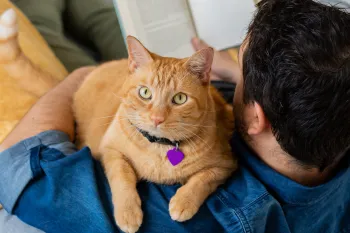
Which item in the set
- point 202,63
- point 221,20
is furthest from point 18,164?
point 221,20

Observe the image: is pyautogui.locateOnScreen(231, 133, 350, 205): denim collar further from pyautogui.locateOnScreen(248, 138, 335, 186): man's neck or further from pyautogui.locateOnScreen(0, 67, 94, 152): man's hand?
pyautogui.locateOnScreen(0, 67, 94, 152): man's hand

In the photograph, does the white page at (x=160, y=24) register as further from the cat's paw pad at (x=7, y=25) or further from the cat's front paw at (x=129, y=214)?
the cat's front paw at (x=129, y=214)

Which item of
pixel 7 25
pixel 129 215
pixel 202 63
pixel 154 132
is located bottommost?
pixel 129 215

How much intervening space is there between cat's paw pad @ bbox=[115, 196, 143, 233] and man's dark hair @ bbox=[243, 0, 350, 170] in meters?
0.38

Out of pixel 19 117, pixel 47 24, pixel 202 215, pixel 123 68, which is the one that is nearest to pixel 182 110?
pixel 202 215

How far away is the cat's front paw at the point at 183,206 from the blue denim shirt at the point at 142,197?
0.07 feet

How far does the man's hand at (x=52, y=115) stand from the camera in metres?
1.13

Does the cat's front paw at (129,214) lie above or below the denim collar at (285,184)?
above

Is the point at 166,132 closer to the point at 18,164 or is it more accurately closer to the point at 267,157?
the point at 267,157

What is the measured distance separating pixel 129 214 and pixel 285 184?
0.41 metres

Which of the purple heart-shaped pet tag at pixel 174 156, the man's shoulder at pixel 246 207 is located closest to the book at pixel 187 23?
the purple heart-shaped pet tag at pixel 174 156

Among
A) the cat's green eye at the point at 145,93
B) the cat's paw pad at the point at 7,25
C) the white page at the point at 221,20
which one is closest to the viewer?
the cat's green eye at the point at 145,93

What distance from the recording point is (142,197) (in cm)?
95

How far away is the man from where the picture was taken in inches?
32.2
